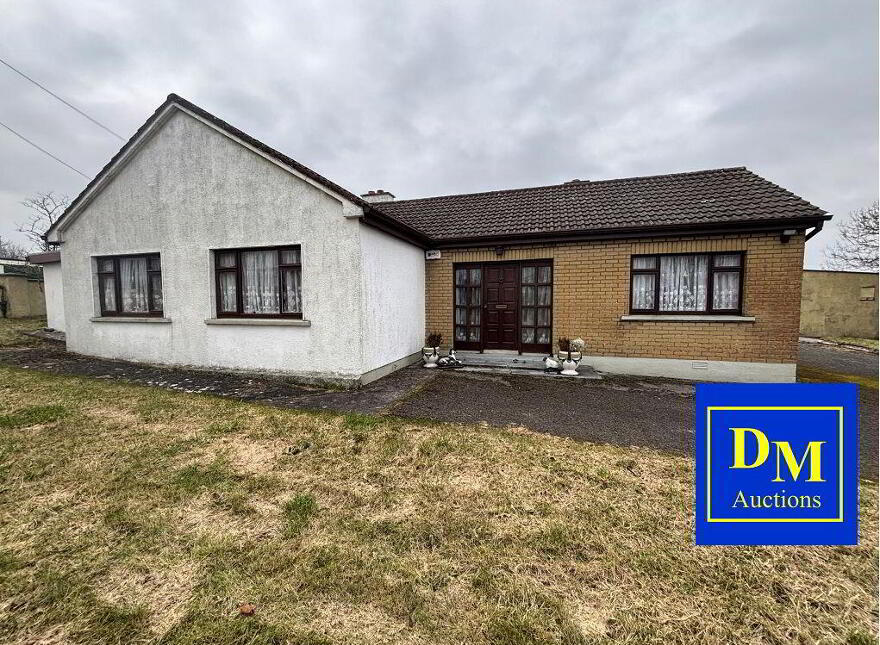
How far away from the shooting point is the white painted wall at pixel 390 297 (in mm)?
6973

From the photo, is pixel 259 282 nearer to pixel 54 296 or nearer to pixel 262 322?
pixel 262 322

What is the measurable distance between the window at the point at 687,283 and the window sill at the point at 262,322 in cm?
706

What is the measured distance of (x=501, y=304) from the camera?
9102 mm

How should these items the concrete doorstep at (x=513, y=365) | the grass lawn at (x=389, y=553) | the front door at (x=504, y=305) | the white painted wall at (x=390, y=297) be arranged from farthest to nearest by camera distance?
1. the front door at (x=504, y=305)
2. the concrete doorstep at (x=513, y=365)
3. the white painted wall at (x=390, y=297)
4. the grass lawn at (x=389, y=553)

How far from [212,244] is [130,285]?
3101mm

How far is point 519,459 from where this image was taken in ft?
12.7

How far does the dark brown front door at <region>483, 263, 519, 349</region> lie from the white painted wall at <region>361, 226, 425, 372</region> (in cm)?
169

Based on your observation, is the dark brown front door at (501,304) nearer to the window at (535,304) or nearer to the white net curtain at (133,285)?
the window at (535,304)

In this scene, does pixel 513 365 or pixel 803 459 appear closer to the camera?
pixel 803 459

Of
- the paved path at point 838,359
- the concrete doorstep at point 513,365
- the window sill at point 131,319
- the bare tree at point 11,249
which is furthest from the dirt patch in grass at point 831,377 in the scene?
the bare tree at point 11,249

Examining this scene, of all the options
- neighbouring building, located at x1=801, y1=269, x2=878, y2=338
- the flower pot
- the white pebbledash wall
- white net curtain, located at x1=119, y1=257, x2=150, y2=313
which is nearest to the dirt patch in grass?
the flower pot

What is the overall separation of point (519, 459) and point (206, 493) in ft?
9.73

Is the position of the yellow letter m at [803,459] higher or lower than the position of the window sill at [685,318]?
lower

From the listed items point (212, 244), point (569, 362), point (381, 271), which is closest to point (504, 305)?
point (569, 362)
